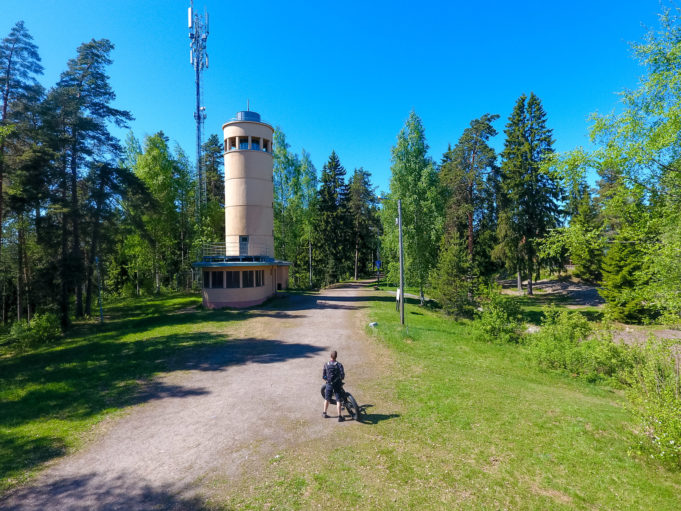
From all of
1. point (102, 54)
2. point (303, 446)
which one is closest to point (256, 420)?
point (303, 446)

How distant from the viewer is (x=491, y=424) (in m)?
8.12

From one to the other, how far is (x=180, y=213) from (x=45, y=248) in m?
17.6

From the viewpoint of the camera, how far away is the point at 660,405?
291 inches

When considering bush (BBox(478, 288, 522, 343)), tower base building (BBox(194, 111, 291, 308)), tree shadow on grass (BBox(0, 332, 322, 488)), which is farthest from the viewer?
tower base building (BBox(194, 111, 291, 308))

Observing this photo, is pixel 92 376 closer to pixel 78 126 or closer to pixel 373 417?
pixel 373 417

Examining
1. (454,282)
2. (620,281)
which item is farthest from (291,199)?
(620,281)

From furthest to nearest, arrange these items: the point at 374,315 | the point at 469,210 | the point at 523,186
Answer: the point at 523,186 → the point at 469,210 → the point at 374,315

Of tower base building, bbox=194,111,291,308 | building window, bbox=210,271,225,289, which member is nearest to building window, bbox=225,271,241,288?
building window, bbox=210,271,225,289

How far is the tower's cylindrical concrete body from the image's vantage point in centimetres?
2675

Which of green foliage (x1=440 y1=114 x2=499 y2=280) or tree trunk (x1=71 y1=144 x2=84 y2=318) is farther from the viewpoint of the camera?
green foliage (x1=440 y1=114 x2=499 y2=280)

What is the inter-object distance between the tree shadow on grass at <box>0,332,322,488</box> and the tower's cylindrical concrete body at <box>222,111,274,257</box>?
11.3 metres

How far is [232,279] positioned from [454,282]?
1639 cm

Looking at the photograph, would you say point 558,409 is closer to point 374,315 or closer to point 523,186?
point 374,315

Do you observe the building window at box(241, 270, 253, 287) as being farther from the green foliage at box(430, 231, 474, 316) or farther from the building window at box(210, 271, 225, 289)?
the green foliage at box(430, 231, 474, 316)
